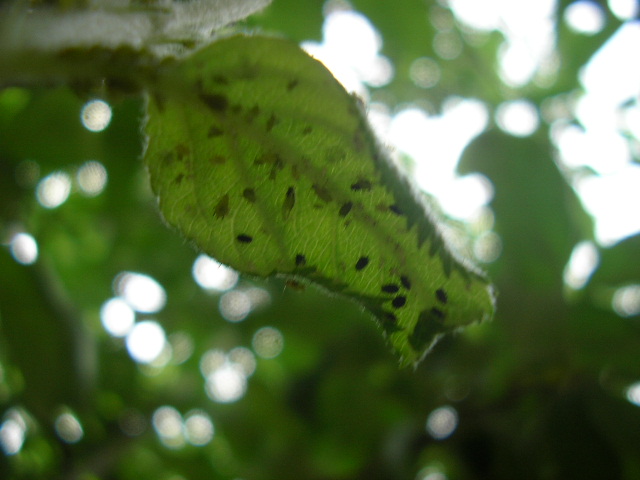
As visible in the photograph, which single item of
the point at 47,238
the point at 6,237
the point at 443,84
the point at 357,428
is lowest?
the point at 357,428

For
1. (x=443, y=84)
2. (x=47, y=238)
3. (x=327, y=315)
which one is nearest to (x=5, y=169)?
(x=47, y=238)

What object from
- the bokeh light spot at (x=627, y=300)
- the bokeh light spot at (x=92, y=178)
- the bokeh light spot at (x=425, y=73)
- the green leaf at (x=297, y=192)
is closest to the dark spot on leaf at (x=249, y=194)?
the green leaf at (x=297, y=192)

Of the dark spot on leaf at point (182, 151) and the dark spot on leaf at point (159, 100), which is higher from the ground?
the dark spot on leaf at point (159, 100)

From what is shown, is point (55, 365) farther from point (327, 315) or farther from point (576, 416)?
point (576, 416)

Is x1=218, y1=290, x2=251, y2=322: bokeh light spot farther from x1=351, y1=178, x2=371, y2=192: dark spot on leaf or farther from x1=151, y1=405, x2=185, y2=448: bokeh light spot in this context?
x1=351, y1=178, x2=371, y2=192: dark spot on leaf

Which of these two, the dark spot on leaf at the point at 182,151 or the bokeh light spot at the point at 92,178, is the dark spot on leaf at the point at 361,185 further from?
the bokeh light spot at the point at 92,178
